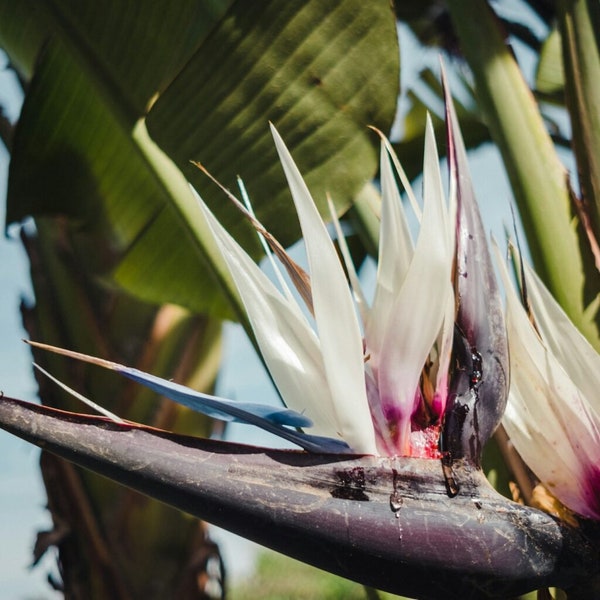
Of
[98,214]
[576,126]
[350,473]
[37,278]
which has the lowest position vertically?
[37,278]

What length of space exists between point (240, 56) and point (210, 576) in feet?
2.34

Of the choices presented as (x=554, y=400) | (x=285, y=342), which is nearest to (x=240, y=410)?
(x=285, y=342)

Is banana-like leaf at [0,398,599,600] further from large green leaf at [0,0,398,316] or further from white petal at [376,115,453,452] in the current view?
large green leaf at [0,0,398,316]

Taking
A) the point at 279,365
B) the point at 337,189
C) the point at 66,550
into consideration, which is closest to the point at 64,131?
the point at 337,189

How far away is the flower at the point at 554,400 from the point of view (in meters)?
0.40

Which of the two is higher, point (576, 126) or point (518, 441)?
point (576, 126)

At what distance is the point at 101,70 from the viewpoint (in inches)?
29.1

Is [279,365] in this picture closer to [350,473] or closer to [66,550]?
[350,473]

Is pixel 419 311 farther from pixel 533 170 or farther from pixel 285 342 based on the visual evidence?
pixel 533 170

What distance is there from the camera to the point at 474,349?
0.38 metres

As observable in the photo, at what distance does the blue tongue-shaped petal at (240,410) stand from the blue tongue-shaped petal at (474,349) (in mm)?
61

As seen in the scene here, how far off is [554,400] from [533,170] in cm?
23

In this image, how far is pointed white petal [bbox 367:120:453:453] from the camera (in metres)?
0.38

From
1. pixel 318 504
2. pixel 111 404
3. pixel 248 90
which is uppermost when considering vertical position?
pixel 248 90
